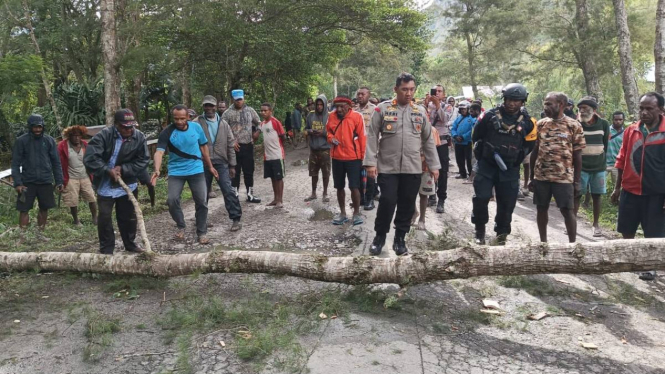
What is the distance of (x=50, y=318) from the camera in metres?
3.85

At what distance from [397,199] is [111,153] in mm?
3094

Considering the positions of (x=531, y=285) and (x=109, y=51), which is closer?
(x=531, y=285)

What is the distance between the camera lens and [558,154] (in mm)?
4949

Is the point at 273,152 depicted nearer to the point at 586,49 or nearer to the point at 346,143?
the point at 346,143

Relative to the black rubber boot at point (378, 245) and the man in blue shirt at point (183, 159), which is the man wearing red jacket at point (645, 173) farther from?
the man in blue shirt at point (183, 159)

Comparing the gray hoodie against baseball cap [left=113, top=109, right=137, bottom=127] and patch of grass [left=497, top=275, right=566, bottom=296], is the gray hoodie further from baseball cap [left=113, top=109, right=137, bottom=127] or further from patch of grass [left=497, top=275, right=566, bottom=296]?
patch of grass [left=497, top=275, right=566, bottom=296]

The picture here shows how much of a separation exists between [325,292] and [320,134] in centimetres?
384

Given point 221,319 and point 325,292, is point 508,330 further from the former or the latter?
point 221,319

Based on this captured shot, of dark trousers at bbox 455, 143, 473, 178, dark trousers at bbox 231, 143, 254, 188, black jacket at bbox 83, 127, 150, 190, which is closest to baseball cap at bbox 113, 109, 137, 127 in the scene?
black jacket at bbox 83, 127, 150, 190

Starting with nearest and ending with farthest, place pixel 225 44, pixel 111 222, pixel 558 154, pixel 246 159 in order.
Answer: pixel 558 154 < pixel 111 222 < pixel 246 159 < pixel 225 44

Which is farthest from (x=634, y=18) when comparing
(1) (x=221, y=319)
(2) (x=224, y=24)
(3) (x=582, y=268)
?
(1) (x=221, y=319)

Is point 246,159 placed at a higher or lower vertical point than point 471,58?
lower

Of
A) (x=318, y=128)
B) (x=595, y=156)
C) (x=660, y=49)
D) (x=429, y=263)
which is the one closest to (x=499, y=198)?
(x=429, y=263)

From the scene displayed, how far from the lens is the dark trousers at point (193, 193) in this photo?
5.79m
